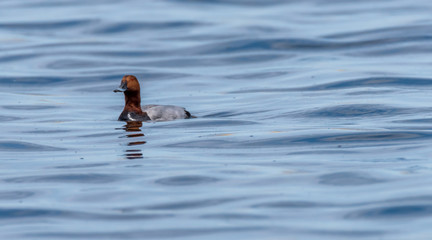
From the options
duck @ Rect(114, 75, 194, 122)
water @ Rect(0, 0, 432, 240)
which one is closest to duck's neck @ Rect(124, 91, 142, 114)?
duck @ Rect(114, 75, 194, 122)

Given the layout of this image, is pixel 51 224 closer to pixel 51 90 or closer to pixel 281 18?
pixel 51 90

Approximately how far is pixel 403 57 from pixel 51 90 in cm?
778

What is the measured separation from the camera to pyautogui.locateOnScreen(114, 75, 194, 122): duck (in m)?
13.1

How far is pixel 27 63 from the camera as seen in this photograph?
67.7ft

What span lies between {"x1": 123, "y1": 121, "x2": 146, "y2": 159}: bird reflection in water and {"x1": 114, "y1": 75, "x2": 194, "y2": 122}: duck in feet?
0.90

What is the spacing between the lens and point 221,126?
490 inches

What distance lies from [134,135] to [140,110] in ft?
5.15

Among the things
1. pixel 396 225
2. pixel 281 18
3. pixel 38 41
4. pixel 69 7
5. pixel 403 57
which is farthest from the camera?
pixel 69 7

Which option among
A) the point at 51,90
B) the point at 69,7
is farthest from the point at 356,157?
the point at 69,7

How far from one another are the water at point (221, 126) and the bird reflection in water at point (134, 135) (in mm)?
26

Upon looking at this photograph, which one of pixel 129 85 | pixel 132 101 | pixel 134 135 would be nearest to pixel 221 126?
pixel 134 135

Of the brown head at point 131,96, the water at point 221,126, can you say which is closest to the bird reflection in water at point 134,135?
the water at point 221,126

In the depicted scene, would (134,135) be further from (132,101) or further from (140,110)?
(132,101)

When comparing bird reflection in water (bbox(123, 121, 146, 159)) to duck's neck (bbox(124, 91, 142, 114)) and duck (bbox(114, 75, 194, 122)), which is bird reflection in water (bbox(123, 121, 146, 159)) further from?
duck's neck (bbox(124, 91, 142, 114))
